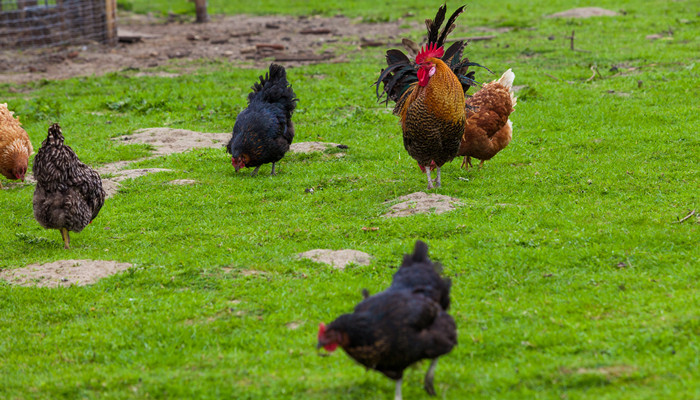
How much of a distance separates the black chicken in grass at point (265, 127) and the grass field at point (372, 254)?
46 centimetres

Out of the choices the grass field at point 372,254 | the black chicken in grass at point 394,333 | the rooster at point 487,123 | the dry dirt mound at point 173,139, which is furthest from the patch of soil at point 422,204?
the dry dirt mound at point 173,139

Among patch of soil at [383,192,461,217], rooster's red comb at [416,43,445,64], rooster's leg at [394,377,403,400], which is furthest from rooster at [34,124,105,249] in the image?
rooster's leg at [394,377,403,400]

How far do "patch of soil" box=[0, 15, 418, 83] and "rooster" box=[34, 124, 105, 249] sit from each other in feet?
41.1

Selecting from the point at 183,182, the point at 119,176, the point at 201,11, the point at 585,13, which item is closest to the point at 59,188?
the point at 183,182

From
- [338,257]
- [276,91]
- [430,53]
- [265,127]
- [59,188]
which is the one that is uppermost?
[430,53]

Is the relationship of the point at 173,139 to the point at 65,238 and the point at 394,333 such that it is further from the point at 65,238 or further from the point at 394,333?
the point at 394,333

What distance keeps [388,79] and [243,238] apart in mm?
4191

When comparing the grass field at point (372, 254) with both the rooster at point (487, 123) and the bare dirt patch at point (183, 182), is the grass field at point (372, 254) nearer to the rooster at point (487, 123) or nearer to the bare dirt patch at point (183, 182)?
the bare dirt patch at point (183, 182)

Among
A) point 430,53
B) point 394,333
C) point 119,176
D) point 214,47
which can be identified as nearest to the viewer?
point 394,333

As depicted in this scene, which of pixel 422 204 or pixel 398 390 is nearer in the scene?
pixel 398 390

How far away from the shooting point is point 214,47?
82.5ft

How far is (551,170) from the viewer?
11242 mm

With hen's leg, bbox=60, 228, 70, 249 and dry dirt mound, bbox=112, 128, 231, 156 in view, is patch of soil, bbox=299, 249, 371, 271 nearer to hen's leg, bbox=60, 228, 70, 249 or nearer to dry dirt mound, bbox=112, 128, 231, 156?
hen's leg, bbox=60, 228, 70, 249

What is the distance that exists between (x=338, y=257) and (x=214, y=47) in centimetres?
1851
